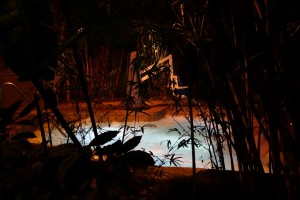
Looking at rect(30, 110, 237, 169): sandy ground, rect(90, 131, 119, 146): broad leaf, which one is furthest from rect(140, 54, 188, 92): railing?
rect(90, 131, 119, 146): broad leaf

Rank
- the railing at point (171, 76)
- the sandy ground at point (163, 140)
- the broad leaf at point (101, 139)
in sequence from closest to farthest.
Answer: the broad leaf at point (101, 139) → the railing at point (171, 76) → the sandy ground at point (163, 140)

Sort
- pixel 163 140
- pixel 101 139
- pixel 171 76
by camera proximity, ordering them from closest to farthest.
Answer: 1. pixel 101 139
2. pixel 171 76
3. pixel 163 140

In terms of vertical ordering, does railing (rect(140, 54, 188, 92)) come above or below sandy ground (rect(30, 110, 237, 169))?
above

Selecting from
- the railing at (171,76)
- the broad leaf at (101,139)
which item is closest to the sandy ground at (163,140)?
the railing at (171,76)

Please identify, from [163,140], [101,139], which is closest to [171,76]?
[101,139]

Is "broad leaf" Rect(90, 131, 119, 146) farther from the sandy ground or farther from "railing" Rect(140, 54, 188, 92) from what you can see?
the sandy ground

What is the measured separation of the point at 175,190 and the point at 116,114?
3.89m

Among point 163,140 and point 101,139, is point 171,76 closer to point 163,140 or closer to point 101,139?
point 101,139

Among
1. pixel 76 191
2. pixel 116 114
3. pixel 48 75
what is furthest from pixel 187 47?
pixel 116 114

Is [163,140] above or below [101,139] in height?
below

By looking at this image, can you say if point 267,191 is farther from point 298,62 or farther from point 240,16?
point 240,16

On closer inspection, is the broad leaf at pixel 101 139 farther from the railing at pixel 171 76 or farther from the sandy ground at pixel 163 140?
the sandy ground at pixel 163 140

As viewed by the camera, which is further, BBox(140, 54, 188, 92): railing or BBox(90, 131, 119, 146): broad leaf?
BBox(140, 54, 188, 92): railing

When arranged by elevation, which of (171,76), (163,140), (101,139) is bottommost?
(163,140)
